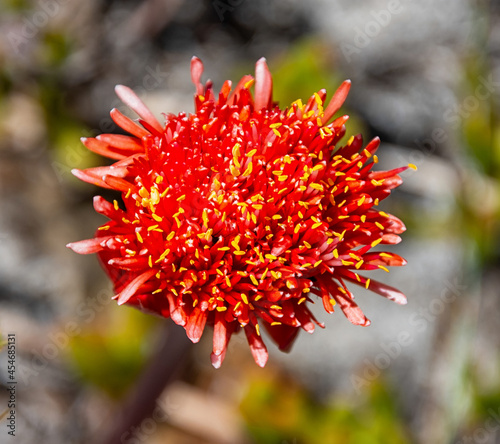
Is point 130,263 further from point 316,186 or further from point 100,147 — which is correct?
point 316,186

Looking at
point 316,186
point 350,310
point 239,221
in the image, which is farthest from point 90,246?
point 350,310

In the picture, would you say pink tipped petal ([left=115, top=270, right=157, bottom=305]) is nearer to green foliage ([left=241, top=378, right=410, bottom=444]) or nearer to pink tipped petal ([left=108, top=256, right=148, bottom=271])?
pink tipped petal ([left=108, top=256, right=148, bottom=271])

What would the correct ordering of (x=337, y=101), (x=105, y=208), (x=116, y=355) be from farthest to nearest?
(x=116, y=355)
(x=337, y=101)
(x=105, y=208)

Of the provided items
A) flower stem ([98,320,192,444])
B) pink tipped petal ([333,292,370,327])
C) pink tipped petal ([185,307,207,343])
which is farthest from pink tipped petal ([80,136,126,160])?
pink tipped petal ([333,292,370,327])

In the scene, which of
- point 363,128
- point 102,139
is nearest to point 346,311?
point 102,139

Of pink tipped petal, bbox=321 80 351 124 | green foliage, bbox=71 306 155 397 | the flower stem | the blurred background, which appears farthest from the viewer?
the blurred background

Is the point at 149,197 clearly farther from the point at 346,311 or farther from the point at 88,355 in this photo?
the point at 88,355
